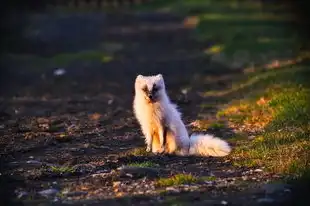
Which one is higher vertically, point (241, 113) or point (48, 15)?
point (48, 15)

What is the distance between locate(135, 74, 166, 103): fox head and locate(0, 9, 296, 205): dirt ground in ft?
3.52

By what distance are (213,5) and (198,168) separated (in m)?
52.3

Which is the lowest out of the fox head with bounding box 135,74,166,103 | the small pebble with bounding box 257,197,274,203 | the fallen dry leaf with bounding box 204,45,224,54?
the small pebble with bounding box 257,197,274,203

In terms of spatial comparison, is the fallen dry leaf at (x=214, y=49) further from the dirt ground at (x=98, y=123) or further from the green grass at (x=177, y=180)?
the green grass at (x=177, y=180)

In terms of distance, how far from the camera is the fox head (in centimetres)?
1280

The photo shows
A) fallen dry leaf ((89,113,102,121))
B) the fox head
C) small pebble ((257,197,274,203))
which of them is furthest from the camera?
fallen dry leaf ((89,113,102,121))

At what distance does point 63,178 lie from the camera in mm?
10984

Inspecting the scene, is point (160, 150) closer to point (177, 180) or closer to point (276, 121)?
point (177, 180)

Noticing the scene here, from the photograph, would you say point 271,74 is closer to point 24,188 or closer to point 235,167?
point 235,167

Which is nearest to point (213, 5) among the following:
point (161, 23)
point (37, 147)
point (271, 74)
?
point (161, 23)

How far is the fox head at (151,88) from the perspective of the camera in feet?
42.0

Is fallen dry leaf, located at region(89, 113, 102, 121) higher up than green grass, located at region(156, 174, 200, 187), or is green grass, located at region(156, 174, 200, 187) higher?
fallen dry leaf, located at region(89, 113, 102, 121)

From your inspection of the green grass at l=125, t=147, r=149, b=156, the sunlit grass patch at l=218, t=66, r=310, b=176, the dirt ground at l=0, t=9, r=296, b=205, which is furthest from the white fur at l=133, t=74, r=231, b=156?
the sunlit grass patch at l=218, t=66, r=310, b=176

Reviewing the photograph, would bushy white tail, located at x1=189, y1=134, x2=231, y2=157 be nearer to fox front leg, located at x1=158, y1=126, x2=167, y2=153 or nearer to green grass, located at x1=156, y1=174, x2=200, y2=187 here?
fox front leg, located at x1=158, y1=126, x2=167, y2=153
